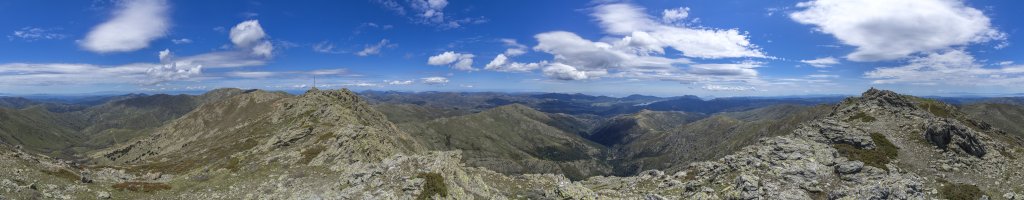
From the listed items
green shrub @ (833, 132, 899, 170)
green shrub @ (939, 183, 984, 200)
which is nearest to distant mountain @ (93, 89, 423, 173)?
green shrub @ (833, 132, 899, 170)

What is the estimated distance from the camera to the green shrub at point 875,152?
53375 millimetres

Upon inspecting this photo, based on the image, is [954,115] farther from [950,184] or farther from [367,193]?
[367,193]

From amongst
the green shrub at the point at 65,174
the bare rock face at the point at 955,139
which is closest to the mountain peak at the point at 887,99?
the bare rock face at the point at 955,139

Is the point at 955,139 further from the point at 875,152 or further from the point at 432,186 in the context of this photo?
the point at 432,186

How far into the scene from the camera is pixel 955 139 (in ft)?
189

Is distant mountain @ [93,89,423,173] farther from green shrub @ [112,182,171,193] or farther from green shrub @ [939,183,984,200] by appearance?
green shrub @ [939,183,984,200]

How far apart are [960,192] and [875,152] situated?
12785 mm

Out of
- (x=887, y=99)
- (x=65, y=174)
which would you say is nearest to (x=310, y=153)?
(x=65, y=174)

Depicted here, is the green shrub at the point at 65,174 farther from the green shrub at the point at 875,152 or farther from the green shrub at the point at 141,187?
the green shrub at the point at 875,152

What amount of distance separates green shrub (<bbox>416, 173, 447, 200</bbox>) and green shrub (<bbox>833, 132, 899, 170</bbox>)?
144 feet

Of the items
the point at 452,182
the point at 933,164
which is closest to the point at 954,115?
the point at 933,164

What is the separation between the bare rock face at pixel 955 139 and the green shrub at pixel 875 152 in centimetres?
446

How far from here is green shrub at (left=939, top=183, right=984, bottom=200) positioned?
43531mm

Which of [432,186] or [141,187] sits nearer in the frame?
[432,186]
